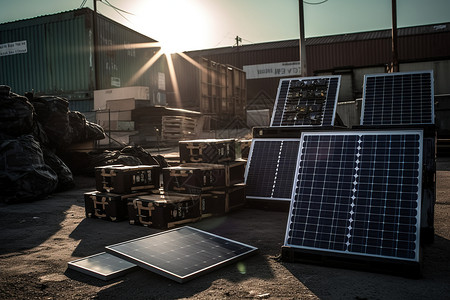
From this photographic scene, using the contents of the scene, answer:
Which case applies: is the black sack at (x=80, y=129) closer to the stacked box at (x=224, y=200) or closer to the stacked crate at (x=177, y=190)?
the stacked crate at (x=177, y=190)

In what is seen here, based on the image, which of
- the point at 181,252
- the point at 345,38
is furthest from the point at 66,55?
the point at 345,38

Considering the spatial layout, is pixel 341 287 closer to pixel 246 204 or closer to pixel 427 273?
pixel 427 273

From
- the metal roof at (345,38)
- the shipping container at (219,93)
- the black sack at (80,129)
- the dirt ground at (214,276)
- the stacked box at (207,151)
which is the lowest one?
the dirt ground at (214,276)

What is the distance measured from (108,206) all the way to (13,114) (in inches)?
177

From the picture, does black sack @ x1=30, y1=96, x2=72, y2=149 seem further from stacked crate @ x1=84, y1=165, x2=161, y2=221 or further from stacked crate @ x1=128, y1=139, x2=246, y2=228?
stacked crate @ x1=128, y1=139, x2=246, y2=228

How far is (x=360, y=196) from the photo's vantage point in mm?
4281

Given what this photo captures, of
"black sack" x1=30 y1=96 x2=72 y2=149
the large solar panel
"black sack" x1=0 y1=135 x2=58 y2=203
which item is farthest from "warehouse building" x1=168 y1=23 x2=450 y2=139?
the large solar panel

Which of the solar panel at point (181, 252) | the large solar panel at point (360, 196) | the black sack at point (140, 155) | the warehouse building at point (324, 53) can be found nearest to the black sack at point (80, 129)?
the black sack at point (140, 155)

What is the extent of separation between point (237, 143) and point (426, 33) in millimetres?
36886

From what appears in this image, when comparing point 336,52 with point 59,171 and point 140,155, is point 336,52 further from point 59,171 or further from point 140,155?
point 59,171

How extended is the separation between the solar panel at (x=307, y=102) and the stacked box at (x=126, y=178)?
2.81 metres

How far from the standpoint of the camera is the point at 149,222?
624 cm

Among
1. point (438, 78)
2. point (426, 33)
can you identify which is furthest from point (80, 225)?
point (426, 33)

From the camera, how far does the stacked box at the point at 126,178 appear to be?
6973 mm
